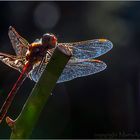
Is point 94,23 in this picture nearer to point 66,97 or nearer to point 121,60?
point 121,60

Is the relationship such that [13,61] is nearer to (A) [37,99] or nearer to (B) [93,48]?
(B) [93,48]

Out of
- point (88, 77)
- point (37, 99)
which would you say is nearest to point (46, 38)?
point (37, 99)

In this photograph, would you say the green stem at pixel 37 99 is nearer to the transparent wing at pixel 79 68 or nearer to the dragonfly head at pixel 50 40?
the dragonfly head at pixel 50 40

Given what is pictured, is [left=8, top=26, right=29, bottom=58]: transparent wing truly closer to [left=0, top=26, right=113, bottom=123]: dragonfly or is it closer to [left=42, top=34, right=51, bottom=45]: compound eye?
[left=0, top=26, right=113, bottom=123]: dragonfly

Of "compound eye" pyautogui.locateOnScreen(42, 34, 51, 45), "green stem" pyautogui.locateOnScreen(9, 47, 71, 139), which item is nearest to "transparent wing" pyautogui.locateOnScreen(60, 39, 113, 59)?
"compound eye" pyautogui.locateOnScreen(42, 34, 51, 45)

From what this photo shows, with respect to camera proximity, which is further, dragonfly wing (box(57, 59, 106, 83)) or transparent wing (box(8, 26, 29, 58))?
transparent wing (box(8, 26, 29, 58))

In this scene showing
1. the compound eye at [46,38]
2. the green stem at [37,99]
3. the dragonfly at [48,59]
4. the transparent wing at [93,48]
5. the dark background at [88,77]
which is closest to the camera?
the green stem at [37,99]

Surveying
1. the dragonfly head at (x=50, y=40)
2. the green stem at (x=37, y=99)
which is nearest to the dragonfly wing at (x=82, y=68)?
the dragonfly head at (x=50, y=40)
